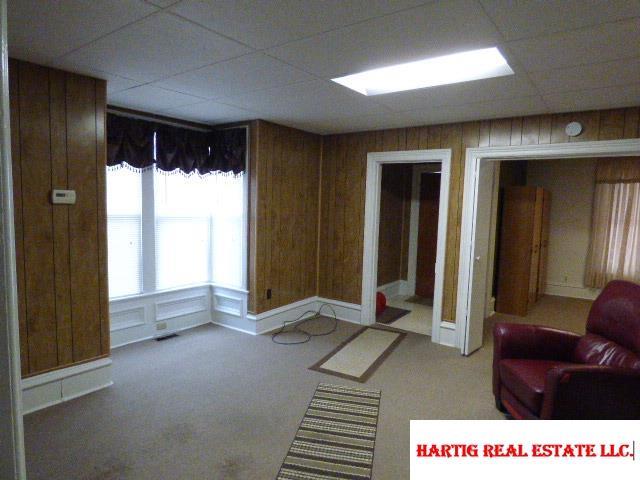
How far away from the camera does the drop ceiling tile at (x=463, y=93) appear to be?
2596 millimetres

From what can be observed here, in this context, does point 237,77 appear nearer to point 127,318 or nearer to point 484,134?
point 484,134

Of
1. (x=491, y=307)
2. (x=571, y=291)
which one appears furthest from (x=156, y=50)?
(x=571, y=291)

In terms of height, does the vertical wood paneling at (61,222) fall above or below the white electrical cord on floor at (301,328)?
above

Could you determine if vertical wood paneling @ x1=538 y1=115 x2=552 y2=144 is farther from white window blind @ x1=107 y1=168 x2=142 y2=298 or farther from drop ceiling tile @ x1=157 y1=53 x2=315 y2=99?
white window blind @ x1=107 y1=168 x2=142 y2=298

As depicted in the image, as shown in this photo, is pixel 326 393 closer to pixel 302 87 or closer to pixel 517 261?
pixel 302 87

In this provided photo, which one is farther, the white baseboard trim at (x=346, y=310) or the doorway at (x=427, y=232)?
the doorway at (x=427, y=232)

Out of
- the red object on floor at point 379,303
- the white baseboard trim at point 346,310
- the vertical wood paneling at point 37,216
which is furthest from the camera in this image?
the red object on floor at point 379,303

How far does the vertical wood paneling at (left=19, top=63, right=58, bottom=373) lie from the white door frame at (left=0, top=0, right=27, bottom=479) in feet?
6.58

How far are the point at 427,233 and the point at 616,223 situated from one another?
9.01ft

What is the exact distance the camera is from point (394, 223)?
5.97 m

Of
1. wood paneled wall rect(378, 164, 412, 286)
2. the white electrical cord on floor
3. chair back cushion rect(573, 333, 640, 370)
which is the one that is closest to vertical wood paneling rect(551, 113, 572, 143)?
chair back cushion rect(573, 333, 640, 370)

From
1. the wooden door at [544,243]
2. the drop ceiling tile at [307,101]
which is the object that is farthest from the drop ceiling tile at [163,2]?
the wooden door at [544,243]

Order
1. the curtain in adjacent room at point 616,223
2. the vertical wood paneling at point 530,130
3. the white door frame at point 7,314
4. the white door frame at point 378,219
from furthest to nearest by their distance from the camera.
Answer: the curtain in adjacent room at point 616,223 → the white door frame at point 378,219 → the vertical wood paneling at point 530,130 → the white door frame at point 7,314

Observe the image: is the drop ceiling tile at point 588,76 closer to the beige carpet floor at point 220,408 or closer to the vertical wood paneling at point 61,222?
the beige carpet floor at point 220,408
